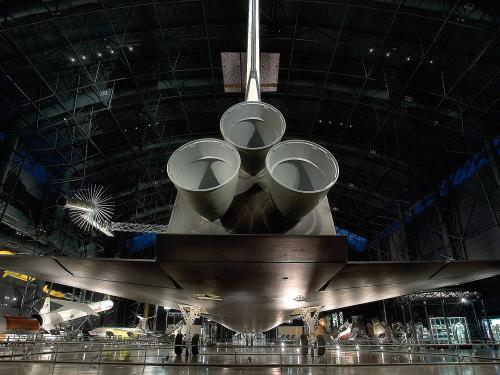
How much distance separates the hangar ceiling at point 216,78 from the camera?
15.5 m

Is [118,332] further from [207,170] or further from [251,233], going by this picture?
[207,170]

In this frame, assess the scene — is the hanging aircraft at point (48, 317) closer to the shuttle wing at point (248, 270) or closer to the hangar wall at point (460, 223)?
the shuttle wing at point (248, 270)

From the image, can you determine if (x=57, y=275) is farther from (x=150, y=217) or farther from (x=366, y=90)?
(x=150, y=217)

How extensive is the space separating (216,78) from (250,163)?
18.0 m

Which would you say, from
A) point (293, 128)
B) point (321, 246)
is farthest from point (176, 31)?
point (321, 246)

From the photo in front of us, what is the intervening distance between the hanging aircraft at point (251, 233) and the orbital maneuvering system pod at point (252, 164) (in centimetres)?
1

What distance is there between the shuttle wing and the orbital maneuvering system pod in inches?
15.4

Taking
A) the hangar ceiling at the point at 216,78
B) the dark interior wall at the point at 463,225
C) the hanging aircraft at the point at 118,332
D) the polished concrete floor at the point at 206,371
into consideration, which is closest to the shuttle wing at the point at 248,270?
the polished concrete floor at the point at 206,371

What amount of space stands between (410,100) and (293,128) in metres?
8.90

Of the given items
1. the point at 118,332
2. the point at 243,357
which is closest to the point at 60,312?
the point at 118,332

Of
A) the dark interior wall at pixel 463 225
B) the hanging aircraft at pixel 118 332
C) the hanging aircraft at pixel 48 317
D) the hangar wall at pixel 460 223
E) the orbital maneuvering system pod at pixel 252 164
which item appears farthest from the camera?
the hanging aircraft at pixel 118 332

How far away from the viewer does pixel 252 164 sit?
381cm

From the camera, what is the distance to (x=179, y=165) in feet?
11.5

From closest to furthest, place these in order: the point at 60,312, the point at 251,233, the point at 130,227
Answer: the point at 251,233 < the point at 60,312 < the point at 130,227
